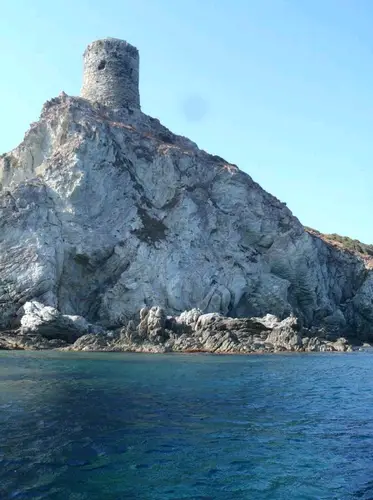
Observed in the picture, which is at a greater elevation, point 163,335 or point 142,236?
point 142,236

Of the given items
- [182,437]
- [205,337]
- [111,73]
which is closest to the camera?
[182,437]

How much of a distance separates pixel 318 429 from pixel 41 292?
37.6 metres

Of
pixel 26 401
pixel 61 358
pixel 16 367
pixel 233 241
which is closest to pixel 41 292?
pixel 61 358

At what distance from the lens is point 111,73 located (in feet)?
231

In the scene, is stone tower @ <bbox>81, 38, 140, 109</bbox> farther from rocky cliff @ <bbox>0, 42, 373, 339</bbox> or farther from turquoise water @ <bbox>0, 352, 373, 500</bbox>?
turquoise water @ <bbox>0, 352, 373, 500</bbox>

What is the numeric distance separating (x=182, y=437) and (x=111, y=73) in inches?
2546

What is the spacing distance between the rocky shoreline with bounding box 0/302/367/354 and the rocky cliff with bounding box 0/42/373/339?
3.60 m

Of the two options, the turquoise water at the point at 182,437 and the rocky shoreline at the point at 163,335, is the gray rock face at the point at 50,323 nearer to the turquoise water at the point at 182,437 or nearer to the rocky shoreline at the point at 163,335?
the rocky shoreline at the point at 163,335

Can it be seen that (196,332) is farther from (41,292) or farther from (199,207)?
(199,207)

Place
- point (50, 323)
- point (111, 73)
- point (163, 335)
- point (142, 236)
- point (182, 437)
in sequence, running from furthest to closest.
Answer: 1. point (111, 73)
2. point (142, 236)
3. point (163, 335)
4. point (50, 323)
5. point (182, 437)

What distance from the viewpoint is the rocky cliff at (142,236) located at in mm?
52250

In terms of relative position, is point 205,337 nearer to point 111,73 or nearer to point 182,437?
point 182,437

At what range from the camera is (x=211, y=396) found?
20453 mm

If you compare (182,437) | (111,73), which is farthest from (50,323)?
(111,73)
